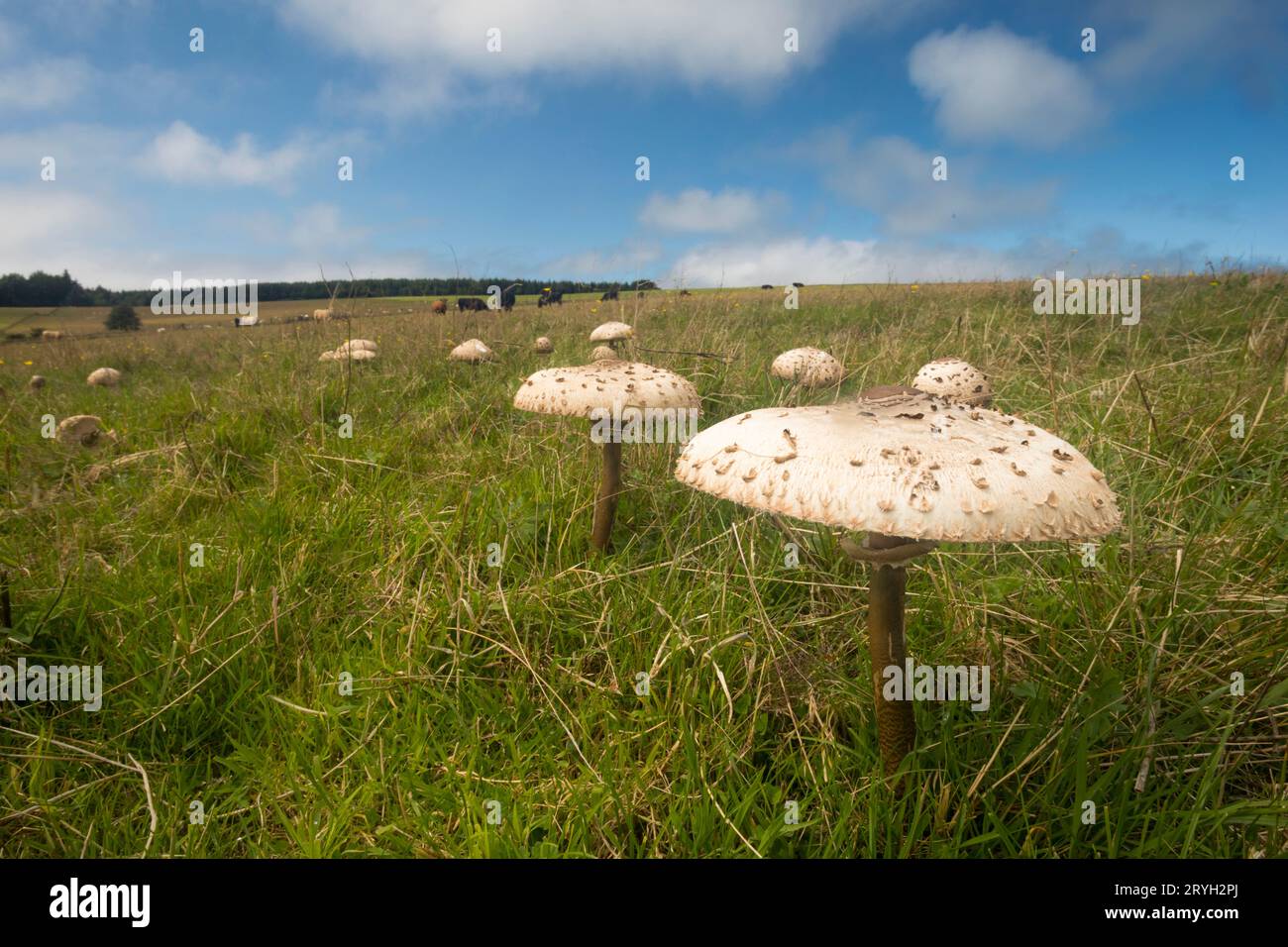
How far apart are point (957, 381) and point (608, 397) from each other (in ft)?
11.6

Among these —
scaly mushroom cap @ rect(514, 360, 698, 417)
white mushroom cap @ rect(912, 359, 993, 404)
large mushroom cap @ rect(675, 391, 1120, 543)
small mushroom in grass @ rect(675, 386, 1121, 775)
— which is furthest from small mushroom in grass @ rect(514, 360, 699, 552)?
white mushroom cap @ rect(912, 359, 993, 404)

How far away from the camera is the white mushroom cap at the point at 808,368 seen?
661 centimetres

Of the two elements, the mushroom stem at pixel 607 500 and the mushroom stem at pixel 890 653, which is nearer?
the mushroom stem at pixel 890 653

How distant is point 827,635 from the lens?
131 inches

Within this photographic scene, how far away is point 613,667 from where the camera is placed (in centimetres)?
305

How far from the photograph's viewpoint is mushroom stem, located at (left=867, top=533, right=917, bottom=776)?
7.87 ft

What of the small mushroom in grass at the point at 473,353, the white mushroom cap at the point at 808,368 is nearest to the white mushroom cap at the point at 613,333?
the small mushroom in grass at the point at 473,353

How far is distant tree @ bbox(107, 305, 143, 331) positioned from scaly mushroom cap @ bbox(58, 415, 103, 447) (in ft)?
99.9

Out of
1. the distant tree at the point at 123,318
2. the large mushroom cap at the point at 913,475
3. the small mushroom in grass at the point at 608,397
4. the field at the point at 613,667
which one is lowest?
the field at the point at 613,667

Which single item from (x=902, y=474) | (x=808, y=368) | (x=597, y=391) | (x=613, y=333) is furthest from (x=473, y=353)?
(x=902, y=474)

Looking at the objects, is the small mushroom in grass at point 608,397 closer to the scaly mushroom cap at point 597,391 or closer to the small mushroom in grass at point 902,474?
the scaly mushroom cap at point 597,391

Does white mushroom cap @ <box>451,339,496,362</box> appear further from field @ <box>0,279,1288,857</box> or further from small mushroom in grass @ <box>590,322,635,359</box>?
field @ <box>0,279,1288,857</box>

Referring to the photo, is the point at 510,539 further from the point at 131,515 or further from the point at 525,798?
the point at 131,515
